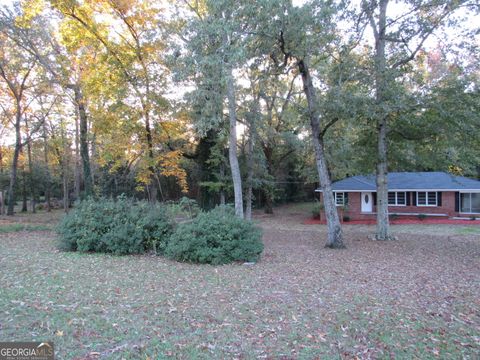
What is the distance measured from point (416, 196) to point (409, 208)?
3.26ft

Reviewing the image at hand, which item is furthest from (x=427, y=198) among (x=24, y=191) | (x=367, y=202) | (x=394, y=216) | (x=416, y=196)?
(x=24, y=191)

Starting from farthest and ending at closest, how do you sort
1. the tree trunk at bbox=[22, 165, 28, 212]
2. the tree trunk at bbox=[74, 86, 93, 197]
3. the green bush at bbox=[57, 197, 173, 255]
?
the tree trunk at bbox=[22, 165, 28, 212], the tree trunk at bbox=[74, 86, 93, 197], the green bush at bbox=[57, 197, 173, 255]

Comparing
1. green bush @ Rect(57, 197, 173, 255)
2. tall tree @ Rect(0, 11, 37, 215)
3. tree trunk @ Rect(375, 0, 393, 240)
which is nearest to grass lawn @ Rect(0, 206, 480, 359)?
green bush @ Rect(57, 197, 173, 255)

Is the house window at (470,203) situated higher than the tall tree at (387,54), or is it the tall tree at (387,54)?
the tall tree at (387,54)

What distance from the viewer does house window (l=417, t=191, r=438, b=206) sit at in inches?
956

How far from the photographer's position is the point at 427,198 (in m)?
24.5

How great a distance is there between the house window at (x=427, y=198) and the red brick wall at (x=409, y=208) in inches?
11.9

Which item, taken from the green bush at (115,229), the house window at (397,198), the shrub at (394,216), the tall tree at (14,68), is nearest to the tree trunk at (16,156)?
the tall tree at (14,68)

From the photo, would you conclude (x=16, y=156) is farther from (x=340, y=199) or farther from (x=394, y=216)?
(x=394, y=216)

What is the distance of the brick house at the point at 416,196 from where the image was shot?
77.1ft

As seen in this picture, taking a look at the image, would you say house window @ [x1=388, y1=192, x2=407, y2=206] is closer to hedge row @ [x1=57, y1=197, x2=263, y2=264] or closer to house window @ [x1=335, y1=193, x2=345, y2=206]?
house window @ [x1=335, y1=193, x2=345, y2=206]

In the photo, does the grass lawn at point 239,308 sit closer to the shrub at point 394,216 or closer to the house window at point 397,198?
the shrub at point 394,216

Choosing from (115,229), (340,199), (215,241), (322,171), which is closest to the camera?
(215,241)

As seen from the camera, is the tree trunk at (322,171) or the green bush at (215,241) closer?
the green bush at (215,241)
